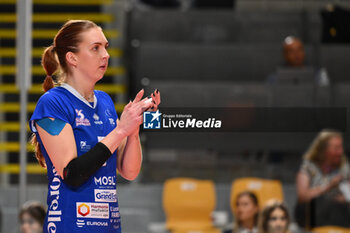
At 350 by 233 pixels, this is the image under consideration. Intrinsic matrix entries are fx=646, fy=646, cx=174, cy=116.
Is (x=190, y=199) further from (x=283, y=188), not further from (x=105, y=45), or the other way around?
(x=105, y=45)

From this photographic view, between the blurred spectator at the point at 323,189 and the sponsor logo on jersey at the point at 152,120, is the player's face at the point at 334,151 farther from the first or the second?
the sponsor logo on jersey at the point at 152,120

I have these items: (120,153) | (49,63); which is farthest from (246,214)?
(49,63)

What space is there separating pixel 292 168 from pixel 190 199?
846 millimetres

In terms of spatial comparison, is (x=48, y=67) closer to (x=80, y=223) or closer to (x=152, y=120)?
(x=152, y=120)

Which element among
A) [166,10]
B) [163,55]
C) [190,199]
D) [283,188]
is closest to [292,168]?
[283,188]

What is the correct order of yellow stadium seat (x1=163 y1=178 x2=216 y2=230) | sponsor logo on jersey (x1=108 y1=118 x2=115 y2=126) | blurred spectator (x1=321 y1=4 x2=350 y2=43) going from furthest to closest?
yellow stadium seat (x1=163 y1=178 x2=216 y2=230)
blurred spectator (x1=321 y1=4 x2=350 y2=43)
sponsor logo on jersey (x1=108 y1=118 x2=115 y2=126)

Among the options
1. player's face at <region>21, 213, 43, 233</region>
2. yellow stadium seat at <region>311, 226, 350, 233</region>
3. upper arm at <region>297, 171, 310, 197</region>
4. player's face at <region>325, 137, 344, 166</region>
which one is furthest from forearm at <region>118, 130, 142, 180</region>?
yellow stadium seat at <region>311, 226, 350, 233</region>

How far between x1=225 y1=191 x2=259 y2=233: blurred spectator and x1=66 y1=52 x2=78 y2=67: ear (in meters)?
3.13

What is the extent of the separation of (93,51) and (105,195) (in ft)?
1.22

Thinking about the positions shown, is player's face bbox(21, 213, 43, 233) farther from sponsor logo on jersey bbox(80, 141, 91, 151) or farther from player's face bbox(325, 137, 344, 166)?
sponsor logo on jersey bbox(80, 141, 91, 151)

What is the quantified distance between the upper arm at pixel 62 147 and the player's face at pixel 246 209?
3167 mm

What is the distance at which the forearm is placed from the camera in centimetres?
169

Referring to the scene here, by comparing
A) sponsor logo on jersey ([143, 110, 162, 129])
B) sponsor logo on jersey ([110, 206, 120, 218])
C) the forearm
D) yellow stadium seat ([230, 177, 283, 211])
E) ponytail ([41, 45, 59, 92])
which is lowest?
yellow stadium seat ([230, 177, 283, 211])

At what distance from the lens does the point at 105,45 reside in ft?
5.53
